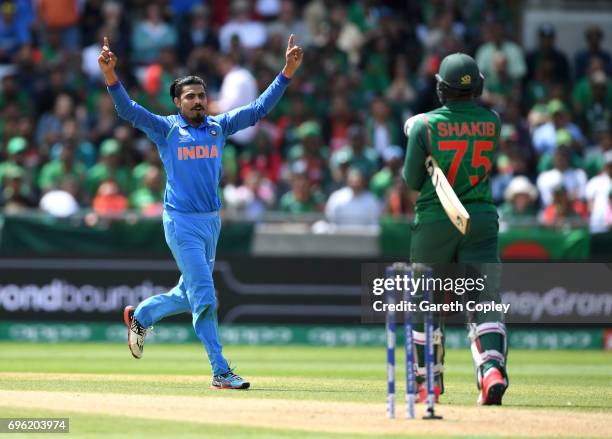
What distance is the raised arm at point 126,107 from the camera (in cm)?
1045

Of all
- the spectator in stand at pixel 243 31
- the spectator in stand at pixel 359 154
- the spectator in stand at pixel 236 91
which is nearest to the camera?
the spectator in stand at pixel 359 154

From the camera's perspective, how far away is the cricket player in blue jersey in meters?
10.7

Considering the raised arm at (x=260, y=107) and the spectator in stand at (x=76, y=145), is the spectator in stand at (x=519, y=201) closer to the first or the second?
the spectator in stand at (x=76, y=145)

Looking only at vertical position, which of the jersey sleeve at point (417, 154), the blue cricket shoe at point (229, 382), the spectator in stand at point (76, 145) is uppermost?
the spectator in stand at point (76, 145)

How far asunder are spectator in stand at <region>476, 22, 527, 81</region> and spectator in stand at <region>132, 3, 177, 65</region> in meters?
5.42

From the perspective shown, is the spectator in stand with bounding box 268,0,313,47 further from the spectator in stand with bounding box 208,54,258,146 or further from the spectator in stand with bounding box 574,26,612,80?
the spectator in stand with bounding box 574,26,612,80

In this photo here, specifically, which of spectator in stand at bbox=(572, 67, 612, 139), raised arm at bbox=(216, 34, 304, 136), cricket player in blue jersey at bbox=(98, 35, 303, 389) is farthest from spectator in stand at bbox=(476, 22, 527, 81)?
cricket player in blue jersey at bbox=(98, 35, 303, 389)

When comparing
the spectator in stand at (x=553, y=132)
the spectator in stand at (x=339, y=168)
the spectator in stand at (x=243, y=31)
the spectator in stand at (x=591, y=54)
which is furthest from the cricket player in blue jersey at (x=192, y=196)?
the spectator in stand at (x=591, y=54)

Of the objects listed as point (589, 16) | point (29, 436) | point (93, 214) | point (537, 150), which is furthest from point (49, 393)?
point (589, 16)

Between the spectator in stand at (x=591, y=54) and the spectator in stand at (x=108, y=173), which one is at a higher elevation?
the spectator in stand at (x=591, y=54)

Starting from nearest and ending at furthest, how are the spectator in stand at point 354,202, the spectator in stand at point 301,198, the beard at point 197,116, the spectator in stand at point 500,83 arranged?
the beard at point 197,116 → the spectator in stand at point 354,202 → the spectator in stand at point 301,198 → the spectator in stand at point 500,83

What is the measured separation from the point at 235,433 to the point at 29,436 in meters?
1.29

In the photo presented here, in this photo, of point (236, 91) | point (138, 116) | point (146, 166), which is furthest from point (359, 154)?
point (138, 116)

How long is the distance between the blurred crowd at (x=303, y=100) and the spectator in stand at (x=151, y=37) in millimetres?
25
